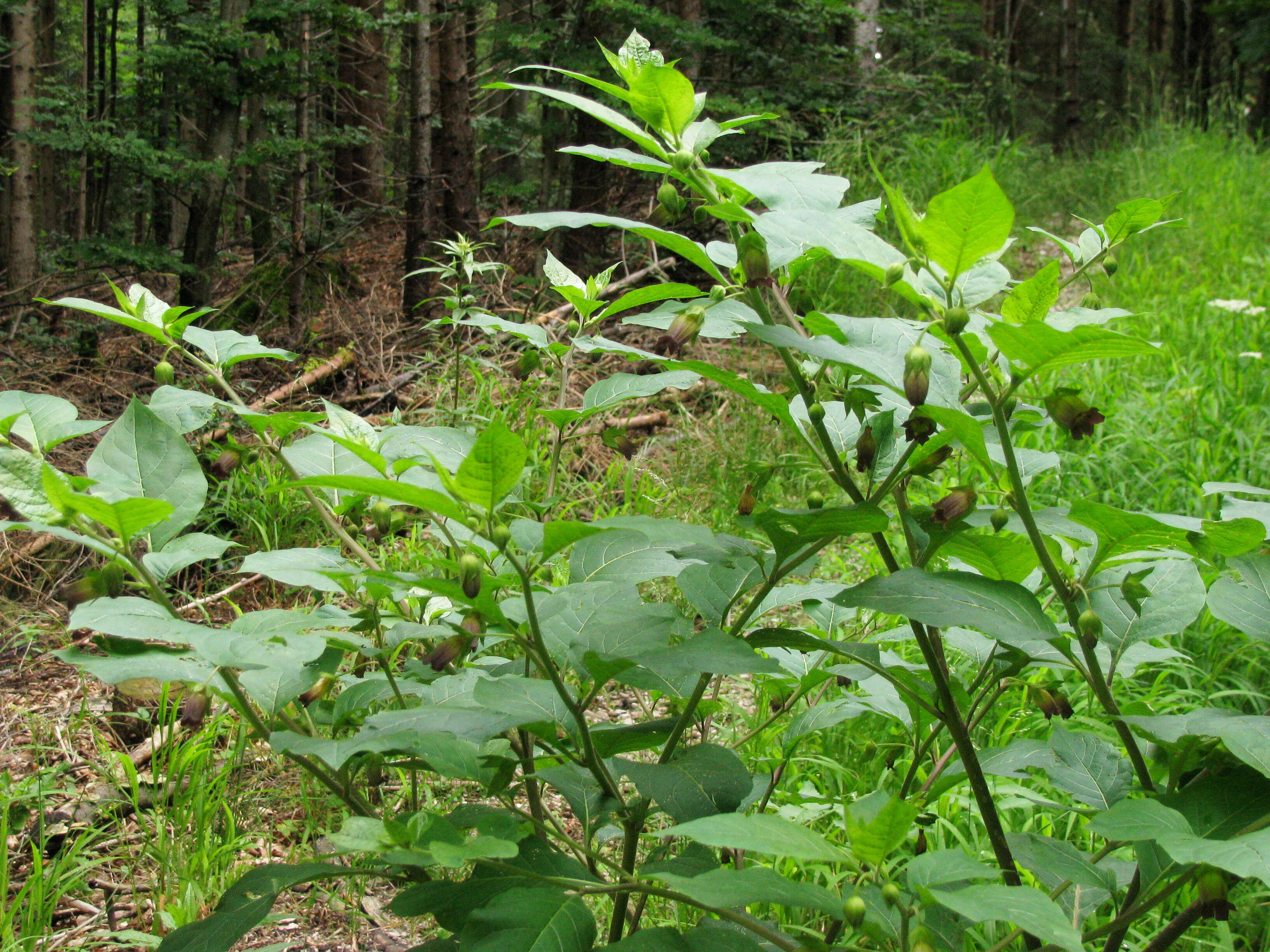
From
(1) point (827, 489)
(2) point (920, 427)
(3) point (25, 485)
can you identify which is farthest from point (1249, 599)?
(3) point (25, 485)

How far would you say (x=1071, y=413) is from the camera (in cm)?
77

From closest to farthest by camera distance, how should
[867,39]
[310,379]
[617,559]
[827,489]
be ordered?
[617,559] → [827,489] → [310,379] → [867,39]

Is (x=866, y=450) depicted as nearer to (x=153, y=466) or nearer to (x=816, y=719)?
(x=816, y=719)

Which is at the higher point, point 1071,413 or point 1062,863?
point 1071,413

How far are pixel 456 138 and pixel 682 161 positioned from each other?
5.14m

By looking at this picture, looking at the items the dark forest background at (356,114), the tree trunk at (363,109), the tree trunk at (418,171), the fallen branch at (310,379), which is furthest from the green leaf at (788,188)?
the tree trunk at (363,109)

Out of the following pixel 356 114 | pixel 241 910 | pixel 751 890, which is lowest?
pixel 241 910

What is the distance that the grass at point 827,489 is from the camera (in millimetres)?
1688

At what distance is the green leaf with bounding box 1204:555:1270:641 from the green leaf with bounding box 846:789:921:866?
1.27 ft

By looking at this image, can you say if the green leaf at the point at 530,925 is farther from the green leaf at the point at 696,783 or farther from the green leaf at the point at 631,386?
the green leaf at the point at 631,386

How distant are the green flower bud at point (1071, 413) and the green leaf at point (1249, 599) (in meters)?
0.19

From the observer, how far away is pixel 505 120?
21.7 ft

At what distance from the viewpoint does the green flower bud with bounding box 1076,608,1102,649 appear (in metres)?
0.79

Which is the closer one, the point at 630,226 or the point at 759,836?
the point at 759,836
